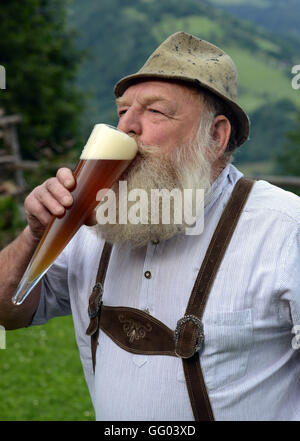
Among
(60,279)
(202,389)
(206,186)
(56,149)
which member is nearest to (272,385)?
(202,389)

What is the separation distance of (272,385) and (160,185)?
68 centimetres

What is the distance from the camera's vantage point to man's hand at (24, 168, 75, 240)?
1.62 m

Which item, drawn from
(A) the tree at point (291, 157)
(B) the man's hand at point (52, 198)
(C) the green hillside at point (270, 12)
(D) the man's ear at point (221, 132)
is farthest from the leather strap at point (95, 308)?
(C) the green hillside at point (270, 12)

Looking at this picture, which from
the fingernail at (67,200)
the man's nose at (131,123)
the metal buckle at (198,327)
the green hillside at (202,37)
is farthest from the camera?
the green hillside at (202,37)

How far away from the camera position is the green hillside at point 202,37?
51375 millimetres

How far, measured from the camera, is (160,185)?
6.00 ft

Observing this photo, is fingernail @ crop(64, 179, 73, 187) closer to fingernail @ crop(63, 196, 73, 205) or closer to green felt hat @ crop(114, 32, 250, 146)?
fingernail @ crop(63, 196, 73, 205)

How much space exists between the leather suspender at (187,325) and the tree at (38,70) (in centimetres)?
1487

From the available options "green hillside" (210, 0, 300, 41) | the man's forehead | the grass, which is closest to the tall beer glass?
the man's forehead

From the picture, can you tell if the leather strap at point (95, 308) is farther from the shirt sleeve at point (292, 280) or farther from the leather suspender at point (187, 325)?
the shirt sleeve at point (292, 280)

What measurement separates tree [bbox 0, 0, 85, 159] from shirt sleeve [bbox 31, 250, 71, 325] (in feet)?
47.8

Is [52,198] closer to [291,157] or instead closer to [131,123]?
[131,123]

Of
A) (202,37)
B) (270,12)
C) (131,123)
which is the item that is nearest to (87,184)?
(131,123)

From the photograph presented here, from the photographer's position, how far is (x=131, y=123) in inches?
72.1
